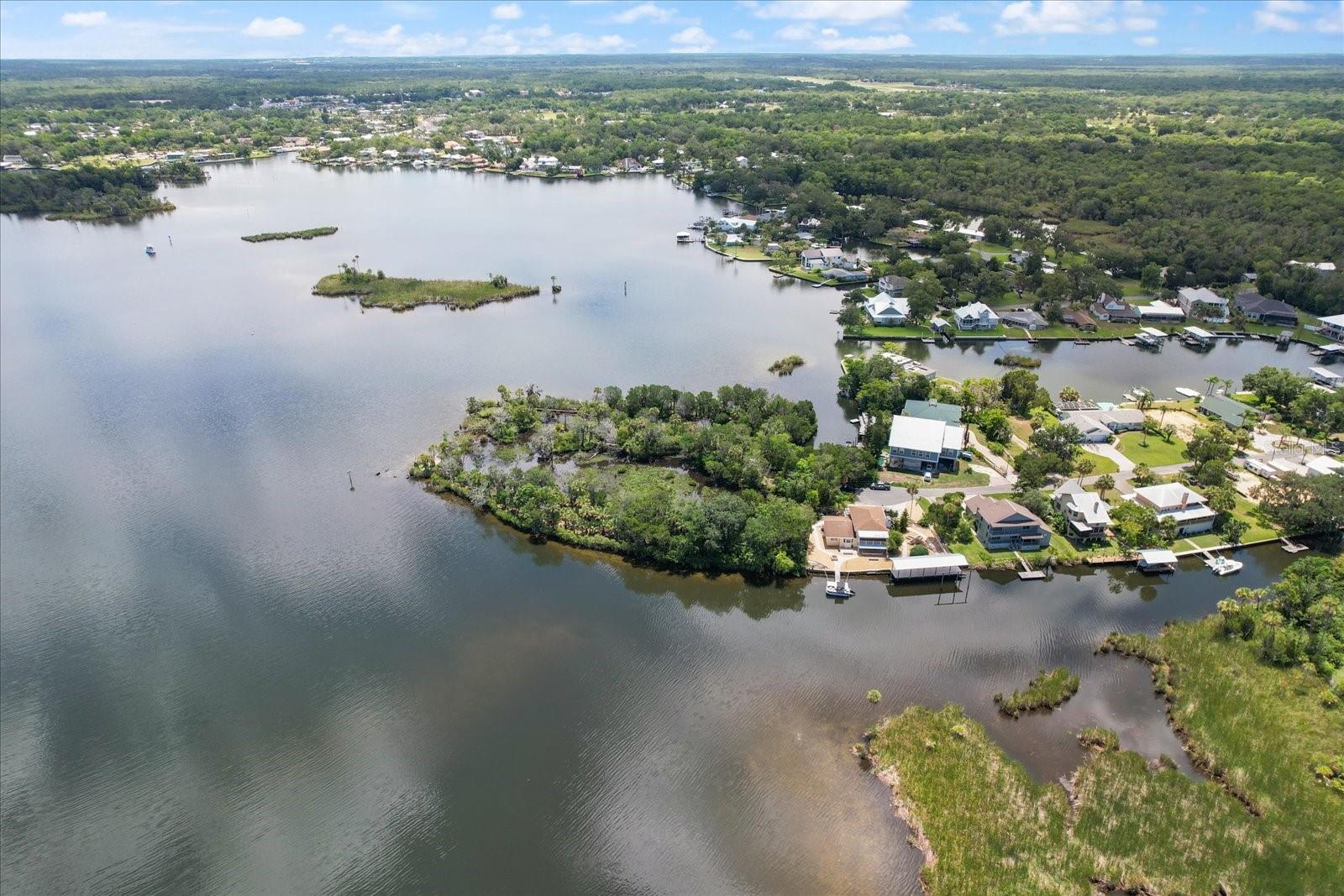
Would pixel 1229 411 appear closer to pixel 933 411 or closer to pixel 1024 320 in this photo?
pixel 1024 320

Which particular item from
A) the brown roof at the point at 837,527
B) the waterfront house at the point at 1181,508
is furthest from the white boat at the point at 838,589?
the waterfront house at the point at 1181,508

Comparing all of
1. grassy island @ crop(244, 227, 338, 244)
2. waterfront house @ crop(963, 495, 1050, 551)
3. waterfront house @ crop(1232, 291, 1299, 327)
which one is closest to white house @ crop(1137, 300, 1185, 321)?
waterfront house @ crop(1232, 291, 1299, 327)

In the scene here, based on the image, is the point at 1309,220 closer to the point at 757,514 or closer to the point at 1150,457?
the point at 1150,457

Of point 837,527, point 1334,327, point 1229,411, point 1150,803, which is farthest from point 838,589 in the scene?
point 1334,327

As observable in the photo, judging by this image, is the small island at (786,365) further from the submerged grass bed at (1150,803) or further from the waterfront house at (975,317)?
the submerged grass bed at (1150,803)

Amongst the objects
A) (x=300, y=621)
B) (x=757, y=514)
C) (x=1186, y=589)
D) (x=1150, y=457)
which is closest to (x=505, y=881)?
(x=300, y=621)
